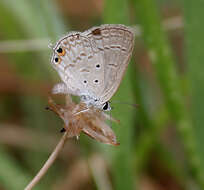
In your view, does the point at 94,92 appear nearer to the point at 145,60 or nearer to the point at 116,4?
the point at 116,4

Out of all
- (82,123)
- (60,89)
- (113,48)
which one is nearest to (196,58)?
(113,48)

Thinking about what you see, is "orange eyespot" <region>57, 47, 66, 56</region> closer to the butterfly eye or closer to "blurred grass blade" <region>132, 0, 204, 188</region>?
the butterfly eye

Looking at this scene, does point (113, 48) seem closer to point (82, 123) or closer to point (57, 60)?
point (57, 60)

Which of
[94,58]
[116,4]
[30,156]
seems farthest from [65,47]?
[30,156]

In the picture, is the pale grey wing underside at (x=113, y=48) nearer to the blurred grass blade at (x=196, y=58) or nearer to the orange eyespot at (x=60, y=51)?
the orange eyespot at (x=60, y=51)

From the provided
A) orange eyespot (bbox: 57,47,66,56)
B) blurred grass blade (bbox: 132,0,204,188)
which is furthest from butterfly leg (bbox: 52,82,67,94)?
blurred grass blade (bbox: 132,0,204,188)
